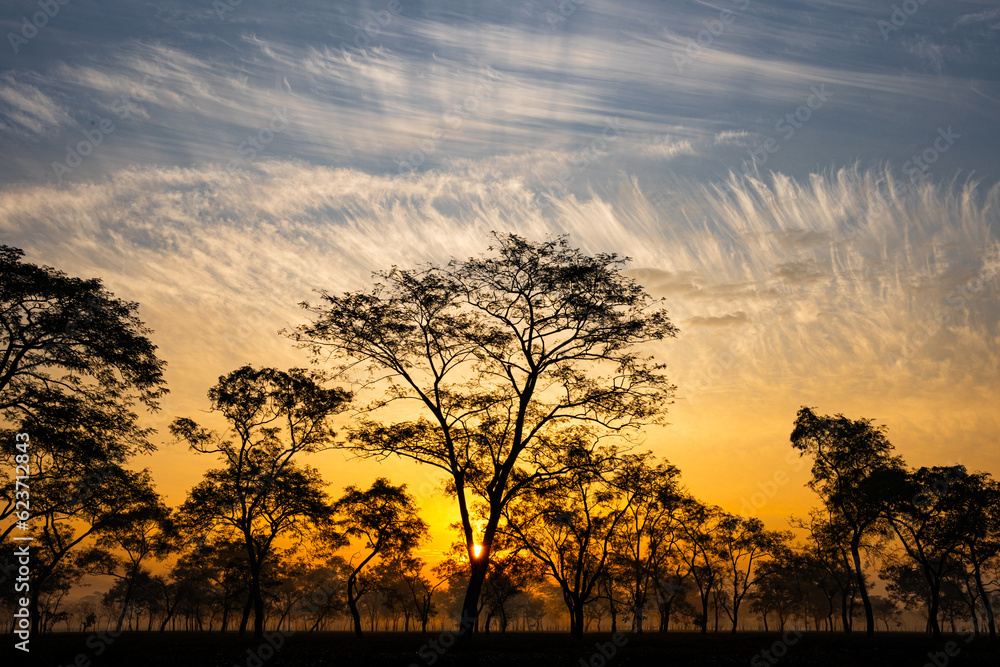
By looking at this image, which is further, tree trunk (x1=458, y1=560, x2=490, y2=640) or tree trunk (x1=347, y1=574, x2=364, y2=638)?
tree trunk (x1=347, y1=574, x2=364, y2=638)

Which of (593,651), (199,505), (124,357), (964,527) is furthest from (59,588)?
(964,527)

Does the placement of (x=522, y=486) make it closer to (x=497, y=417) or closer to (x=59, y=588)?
(x=497, y=417)

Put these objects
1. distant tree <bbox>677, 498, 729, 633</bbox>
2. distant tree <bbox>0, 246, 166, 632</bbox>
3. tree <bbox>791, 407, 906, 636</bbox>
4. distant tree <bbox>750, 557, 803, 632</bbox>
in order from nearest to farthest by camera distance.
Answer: distant tree <bbox>0, 246, 166, 632</bbox>, tree <bbox>791, 407, 906, 636</bbox>, distant tree <bbox>677, 498, 729, 633</bbox>, distant tree <bbox>750, 557, 803, 632</bbox>

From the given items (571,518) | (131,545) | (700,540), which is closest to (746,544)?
(700,540)

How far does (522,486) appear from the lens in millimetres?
32156

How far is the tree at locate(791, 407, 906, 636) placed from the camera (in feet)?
161

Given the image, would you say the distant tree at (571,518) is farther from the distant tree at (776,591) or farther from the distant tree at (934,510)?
the distant tree at (776,591)

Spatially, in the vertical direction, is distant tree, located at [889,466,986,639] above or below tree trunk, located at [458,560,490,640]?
above

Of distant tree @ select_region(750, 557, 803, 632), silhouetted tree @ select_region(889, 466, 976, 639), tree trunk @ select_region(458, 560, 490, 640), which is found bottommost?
distant tree @ select_region(750, 557, 803, 632)

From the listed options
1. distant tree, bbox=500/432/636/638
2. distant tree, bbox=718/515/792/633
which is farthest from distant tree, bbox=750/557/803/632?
distant tree, bbox=500/432/636/638

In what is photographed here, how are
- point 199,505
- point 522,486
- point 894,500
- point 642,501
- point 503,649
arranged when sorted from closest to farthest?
1. point 503,649
2. point 522,486
3. point 199,505
4. point 894,500
5. point 642,501

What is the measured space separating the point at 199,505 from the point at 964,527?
59713 mm

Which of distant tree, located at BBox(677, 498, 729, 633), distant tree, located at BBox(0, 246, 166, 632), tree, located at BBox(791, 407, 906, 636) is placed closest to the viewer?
distant tree, located at BBox(0, 246, 166, 632)

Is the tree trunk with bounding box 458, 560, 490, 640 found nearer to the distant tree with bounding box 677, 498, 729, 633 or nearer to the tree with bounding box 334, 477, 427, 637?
the tree with bounding box 334, 477, 427, 637
